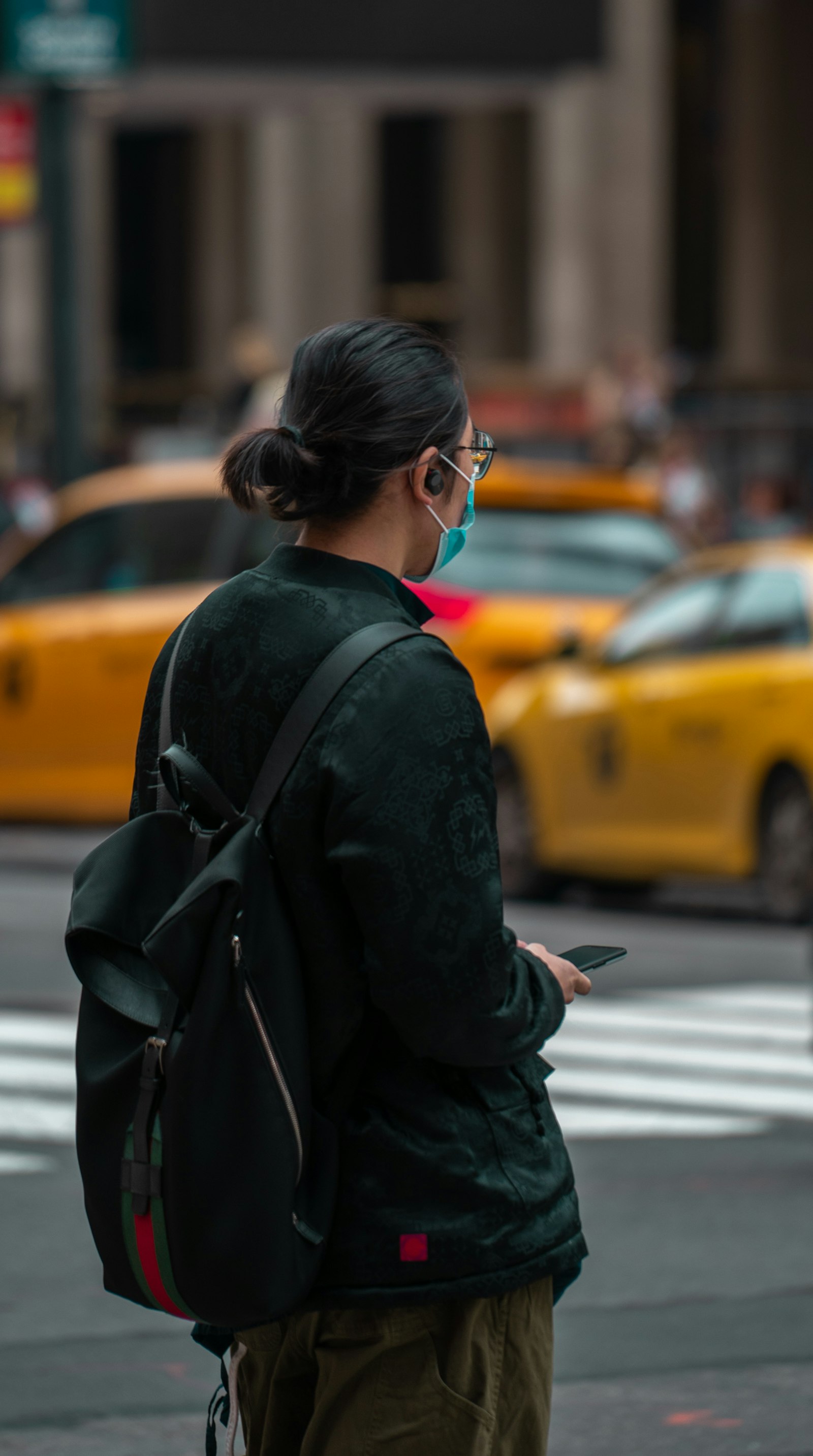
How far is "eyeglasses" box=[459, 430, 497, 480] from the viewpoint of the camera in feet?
9.50

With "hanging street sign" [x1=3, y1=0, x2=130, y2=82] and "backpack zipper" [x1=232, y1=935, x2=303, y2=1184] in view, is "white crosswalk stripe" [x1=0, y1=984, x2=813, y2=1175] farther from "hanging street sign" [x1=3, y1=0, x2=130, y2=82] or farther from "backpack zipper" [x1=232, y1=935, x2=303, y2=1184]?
"hanging street sign" [x1=3, y1=0, x2=130, y2=82]

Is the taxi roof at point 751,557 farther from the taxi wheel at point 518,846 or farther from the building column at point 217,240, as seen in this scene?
the building column at point 217,240

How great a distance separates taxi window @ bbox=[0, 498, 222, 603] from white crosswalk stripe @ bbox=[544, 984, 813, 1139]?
15.2 ft

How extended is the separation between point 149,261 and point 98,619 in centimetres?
4311

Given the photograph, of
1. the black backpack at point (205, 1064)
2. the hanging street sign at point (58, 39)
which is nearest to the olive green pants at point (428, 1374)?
the black backpack at point (205, 1064)

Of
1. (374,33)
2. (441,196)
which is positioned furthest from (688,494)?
(441,196)

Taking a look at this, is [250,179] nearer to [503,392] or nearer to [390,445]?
[503,392]

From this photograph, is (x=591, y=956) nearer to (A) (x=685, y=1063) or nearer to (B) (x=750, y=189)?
(A) (x=685, y=1063)

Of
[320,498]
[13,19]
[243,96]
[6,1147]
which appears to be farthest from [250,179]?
[320,498]

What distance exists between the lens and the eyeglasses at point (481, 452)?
114 inches

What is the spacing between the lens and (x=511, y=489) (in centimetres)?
1248

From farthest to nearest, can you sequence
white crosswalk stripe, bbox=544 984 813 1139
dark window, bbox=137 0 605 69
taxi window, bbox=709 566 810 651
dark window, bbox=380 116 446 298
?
1. dark window, bbox=380 116 446 298
2. dark window, bbox=137 0 605 69
3. taxi window, bbox=709 566 810 651
4. white crosswalk stripe, bbox=544 984 813 1139

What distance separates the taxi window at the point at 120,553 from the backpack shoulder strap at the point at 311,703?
407 inches

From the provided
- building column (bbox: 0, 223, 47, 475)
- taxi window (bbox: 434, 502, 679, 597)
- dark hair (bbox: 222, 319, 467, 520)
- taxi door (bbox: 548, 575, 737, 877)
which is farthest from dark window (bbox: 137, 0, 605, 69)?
building column (bbox: 0, 223, 47, 475)
